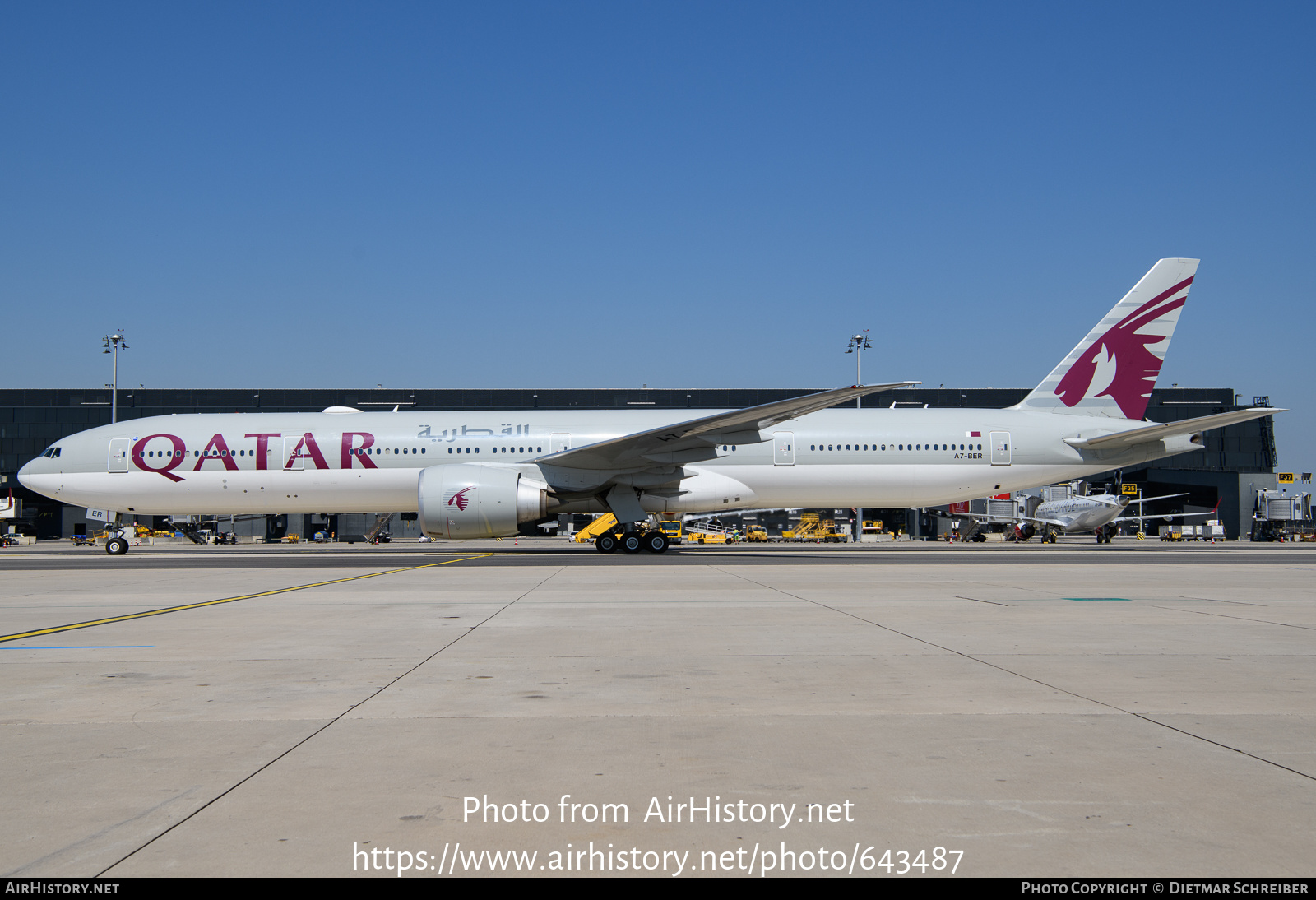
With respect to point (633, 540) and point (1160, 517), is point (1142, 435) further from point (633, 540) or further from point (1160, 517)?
point (1160, 517)

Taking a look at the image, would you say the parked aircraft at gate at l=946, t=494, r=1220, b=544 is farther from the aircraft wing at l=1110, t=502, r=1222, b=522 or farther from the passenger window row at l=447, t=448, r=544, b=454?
the passenger window row at l=447, t=448, r=544, b=454

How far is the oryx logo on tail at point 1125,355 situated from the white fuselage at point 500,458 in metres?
1.23

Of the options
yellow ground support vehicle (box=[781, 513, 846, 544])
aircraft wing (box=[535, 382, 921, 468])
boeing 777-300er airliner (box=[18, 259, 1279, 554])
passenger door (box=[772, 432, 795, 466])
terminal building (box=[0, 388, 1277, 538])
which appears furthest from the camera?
terminal building (box=[0, 388, 1277, 538])

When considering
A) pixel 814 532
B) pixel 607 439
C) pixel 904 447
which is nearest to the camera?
pixel 607 439

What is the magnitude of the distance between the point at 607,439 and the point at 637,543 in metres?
2.90

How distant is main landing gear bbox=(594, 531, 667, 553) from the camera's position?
23.3 m

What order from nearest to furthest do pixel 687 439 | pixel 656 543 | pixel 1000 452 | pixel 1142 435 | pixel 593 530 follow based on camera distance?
pixel 687 439
pixel 656 543
pixel 1142 435
pixel 1000 452
pixel 593 530

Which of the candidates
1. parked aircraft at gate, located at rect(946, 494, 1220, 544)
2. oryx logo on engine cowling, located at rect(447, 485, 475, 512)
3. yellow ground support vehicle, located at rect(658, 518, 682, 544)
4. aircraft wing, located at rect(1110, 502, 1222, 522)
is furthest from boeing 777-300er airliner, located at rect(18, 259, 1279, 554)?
aircraft wing, located at rect(1110, 502, 1222, 522)

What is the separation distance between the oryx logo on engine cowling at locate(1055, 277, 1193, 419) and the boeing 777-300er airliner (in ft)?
0.35

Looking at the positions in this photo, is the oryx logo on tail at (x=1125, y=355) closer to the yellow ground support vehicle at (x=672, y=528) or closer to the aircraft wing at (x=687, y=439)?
the aircraft wing at (x=687, y=439)

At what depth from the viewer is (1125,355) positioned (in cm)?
2661

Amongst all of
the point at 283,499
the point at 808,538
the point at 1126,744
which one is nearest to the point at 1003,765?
the point at 1126,744

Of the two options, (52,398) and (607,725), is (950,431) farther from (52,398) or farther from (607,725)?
(52,398)

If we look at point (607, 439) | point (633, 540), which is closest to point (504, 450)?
point (607, 439)
